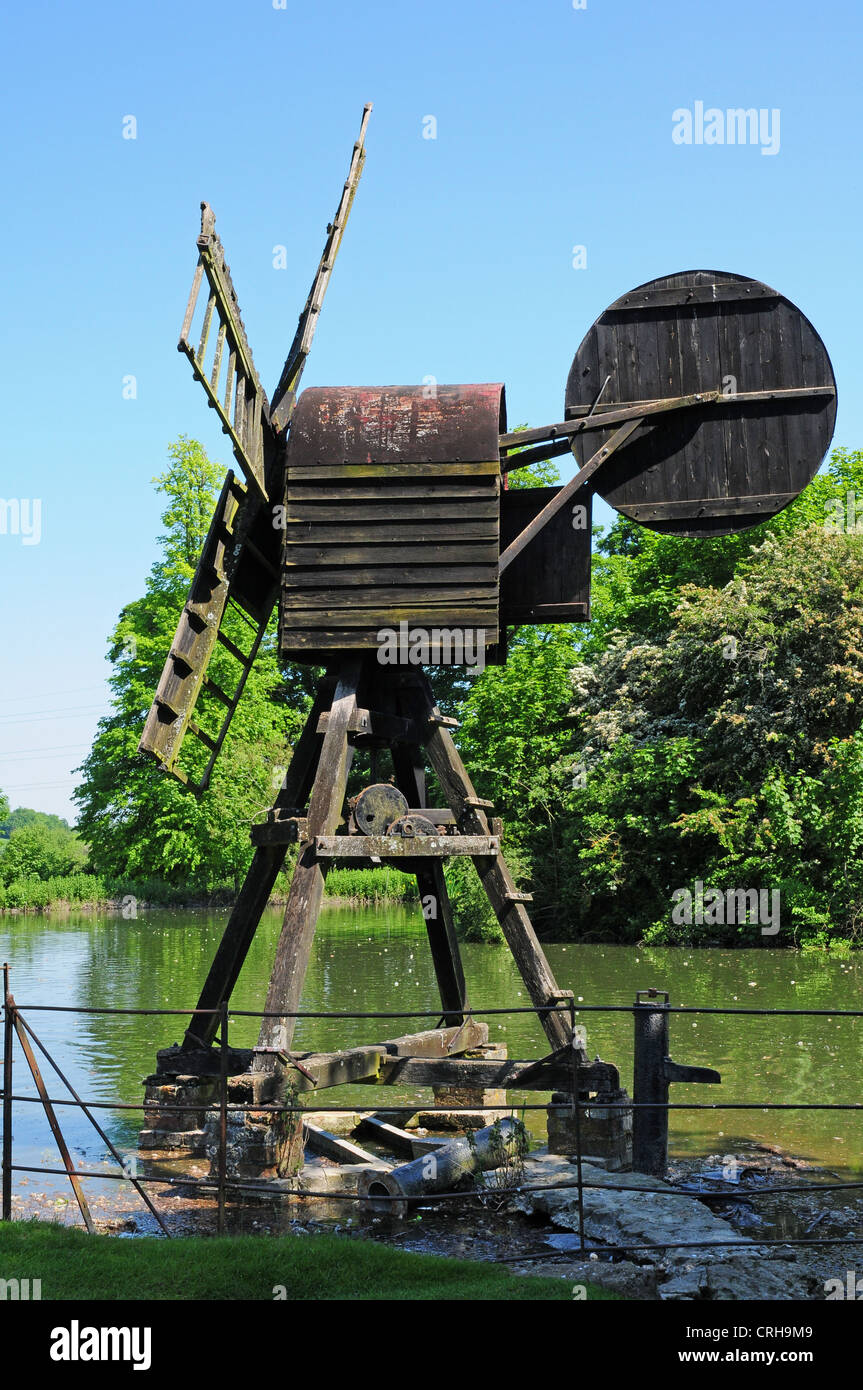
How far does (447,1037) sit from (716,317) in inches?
256

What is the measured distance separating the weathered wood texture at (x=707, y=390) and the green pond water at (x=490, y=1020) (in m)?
5.32

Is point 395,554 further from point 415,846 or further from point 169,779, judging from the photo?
point 169,779

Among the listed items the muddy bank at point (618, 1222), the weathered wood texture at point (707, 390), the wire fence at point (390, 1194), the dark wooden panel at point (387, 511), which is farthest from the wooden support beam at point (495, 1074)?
the weathered wood texture at point (707, 390)

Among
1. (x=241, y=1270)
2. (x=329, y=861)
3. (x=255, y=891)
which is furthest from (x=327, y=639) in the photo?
(x=241, y=1270)

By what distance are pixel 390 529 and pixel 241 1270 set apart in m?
5.86

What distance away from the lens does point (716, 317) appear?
1087 centimetres

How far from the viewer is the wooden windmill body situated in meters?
10.4

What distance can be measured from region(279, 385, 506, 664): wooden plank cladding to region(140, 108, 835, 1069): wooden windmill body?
0.02 m

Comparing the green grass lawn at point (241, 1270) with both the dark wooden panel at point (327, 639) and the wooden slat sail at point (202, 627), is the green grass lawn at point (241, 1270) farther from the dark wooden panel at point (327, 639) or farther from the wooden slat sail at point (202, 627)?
the dark wooden panel at point (327, 639)

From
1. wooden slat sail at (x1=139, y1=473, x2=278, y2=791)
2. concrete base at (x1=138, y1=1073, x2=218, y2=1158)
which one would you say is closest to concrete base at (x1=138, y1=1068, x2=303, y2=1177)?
concrete base at (x1=138, y1=1073, x2=218, y2=1158)

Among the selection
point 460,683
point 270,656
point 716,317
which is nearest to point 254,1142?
point 716,317

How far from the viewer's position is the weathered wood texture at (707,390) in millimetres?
10727

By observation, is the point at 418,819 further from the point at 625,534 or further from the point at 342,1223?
the point at 625,534

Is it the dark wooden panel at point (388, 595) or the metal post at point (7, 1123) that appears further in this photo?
the dark wooden panel at point (388, 595)
